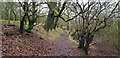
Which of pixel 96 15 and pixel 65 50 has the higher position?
pixel 96 15

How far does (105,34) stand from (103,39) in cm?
39

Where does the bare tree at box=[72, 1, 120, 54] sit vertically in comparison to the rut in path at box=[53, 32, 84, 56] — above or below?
above

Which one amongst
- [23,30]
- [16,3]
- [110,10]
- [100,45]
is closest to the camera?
[16,3]

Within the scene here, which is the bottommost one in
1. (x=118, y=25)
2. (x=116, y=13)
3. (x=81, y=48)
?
(x=81, y=48)

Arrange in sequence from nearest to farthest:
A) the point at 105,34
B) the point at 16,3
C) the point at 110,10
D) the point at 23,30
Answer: the point at 16,3 < the point at 23,30 < the point at 110,10 < the point at 105,34

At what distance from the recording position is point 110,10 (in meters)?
7.35

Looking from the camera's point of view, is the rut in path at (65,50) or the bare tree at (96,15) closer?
the rut in path at (65,50)

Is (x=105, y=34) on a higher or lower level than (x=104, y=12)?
lower

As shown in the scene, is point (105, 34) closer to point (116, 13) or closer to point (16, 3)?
point (116, 13)

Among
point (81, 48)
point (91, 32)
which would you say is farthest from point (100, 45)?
point (91, 32)

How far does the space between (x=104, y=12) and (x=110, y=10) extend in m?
0.34

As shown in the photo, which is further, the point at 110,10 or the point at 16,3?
the point at 110,10

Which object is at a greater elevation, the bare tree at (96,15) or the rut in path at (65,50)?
the bare tree at (96,15)

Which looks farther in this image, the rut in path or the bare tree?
the bare tree
